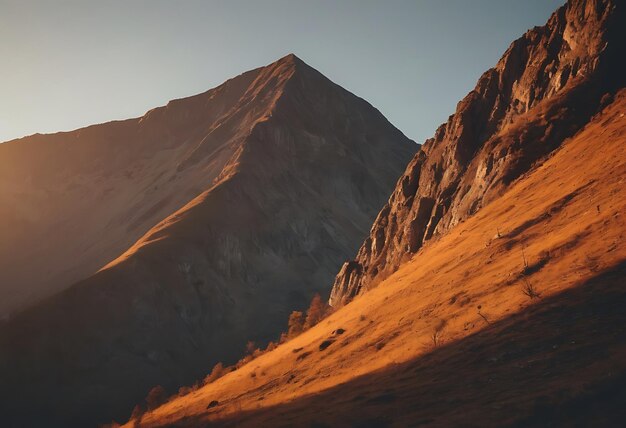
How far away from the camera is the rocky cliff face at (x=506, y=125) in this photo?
4512cm

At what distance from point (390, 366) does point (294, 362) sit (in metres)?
12.0

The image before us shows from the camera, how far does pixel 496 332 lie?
79.2ft

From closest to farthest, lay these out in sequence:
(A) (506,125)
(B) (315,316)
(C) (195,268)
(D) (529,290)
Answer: (D) (529,290)
(A) (506,125)
(B) (315,316)
(C) (195,268)

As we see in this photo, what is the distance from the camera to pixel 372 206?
183m

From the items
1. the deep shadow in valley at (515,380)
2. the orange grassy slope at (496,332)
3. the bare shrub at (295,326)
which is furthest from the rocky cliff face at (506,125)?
the deep shadow in valley at (515,380)

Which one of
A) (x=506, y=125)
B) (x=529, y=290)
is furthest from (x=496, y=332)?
(x=506, y=125)

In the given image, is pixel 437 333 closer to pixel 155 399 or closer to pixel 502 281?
pixel 502 281

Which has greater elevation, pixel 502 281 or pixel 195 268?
pixel 195 268

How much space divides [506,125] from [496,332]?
105 ft

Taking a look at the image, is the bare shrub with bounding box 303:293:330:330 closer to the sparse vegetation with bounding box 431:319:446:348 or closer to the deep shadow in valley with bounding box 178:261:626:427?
the sparse vegetation with bounding box 431:319:446:348

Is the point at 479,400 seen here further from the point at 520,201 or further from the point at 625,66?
the point at 625,66

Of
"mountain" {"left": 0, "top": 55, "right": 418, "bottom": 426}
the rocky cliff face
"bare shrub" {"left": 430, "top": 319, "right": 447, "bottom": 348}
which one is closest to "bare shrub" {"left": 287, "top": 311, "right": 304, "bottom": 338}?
the rocky cliff face

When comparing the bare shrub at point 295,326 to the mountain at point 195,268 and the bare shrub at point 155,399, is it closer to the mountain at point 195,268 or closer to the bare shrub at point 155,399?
the bare shrub at point 155,399

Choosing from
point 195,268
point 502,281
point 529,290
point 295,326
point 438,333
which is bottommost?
point 438,333
